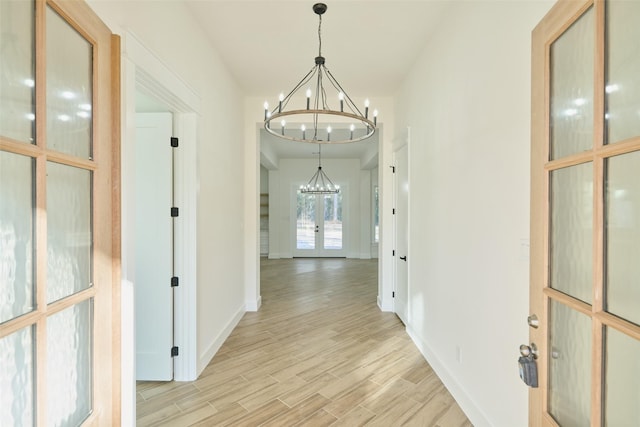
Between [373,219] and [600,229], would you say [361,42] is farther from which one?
[373,219]

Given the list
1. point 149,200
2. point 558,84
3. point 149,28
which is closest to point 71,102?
point 149,28

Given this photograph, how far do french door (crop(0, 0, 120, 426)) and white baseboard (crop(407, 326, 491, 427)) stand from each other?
211 cm

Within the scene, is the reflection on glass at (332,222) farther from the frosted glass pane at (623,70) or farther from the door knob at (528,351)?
the frosted glass pane at (623,70)

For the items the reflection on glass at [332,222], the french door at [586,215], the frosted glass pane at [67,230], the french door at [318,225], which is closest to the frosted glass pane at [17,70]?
the frosted glass pane at [67,230]

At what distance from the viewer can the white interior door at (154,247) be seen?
2.74 meters

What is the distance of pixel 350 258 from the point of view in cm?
1036

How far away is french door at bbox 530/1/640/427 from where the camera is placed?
0.89 meters

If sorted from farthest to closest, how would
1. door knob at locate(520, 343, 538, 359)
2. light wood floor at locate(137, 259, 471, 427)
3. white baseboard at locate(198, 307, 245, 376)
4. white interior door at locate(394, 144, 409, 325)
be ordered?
white interior door at locate(394, 144, 409, 325)
white baseboard at locate(198, 307, 245, 376)
light wood floor at locate(137, 259, 471, 427)
door knob at locate(520, 343, 538, 359)

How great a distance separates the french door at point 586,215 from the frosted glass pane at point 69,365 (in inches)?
69.9

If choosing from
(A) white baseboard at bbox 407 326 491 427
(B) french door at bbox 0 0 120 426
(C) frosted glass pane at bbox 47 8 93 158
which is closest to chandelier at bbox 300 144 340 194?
(A) white baseboard at bbox 407 326 491 427

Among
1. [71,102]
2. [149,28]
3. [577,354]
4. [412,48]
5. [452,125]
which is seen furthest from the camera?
[412,48]

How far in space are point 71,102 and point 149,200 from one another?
5.34 feet

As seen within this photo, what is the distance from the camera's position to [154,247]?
9.00 feet

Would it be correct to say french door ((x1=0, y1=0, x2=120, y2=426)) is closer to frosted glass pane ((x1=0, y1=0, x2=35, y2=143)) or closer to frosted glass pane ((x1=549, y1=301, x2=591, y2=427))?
frosted glass pane ((x1=0, y1=0, x2=35, y2=143))
